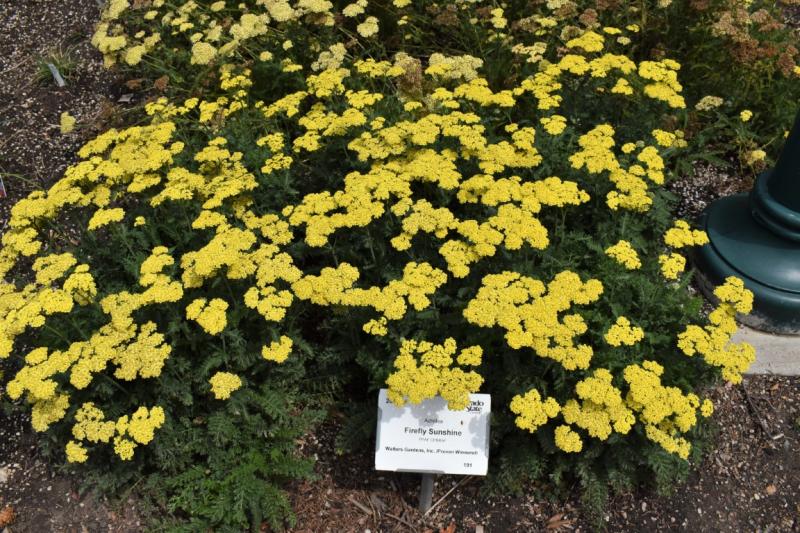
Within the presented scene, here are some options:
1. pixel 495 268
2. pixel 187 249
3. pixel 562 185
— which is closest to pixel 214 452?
pixel 187 249

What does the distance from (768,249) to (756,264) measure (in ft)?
0.50

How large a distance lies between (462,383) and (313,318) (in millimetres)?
1606

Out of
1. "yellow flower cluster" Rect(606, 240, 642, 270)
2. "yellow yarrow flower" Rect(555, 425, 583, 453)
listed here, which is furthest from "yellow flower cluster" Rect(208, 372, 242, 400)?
"yellow flower cluster" Rect(606, 240, 642, 270)

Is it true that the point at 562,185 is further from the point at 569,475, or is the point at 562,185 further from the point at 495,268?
the point at 569,475

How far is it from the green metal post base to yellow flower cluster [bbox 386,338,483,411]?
2.25 metres

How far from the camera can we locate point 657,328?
3.39 m

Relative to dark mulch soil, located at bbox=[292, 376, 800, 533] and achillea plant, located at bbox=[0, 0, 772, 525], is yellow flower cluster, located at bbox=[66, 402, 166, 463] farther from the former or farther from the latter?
dark mulch soil, located at bbox=[292, 376, 800, 533]

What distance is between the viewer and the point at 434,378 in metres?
2.91

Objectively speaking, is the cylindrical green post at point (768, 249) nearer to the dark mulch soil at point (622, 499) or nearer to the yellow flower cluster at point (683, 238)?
the dark mulch soil at point (622, 499)

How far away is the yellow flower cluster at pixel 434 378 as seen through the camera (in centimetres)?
288

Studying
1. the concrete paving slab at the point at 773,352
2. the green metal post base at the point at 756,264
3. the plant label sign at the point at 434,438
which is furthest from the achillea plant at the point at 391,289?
the concrete paving slab at the point at 773,352

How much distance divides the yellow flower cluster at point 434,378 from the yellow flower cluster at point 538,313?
0.20 metres

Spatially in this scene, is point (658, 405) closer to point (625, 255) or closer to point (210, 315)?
point (625, 255)

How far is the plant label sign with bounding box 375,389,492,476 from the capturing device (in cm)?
306
